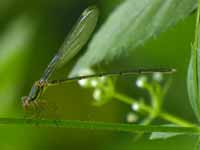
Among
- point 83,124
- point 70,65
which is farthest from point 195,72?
point 70,65

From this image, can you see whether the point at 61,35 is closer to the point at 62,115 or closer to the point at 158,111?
the point at 62,115

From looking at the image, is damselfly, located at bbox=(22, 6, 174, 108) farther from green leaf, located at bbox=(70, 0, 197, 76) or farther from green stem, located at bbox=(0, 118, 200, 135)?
green stem, located at bbox=(0, 118, 200, 135)

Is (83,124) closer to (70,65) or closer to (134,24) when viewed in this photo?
(134,24)

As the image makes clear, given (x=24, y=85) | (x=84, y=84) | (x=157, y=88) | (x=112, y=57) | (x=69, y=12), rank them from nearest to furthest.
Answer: (x=112, y=57)
(x=157, y=88)
(x=84, y=84)
(x=24, y=85)
(x=69, y=12)

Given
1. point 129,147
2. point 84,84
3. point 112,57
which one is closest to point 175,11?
point 112,57

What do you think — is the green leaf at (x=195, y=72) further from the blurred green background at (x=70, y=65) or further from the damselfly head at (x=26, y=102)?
the blurred green background at (x=70, y=65)

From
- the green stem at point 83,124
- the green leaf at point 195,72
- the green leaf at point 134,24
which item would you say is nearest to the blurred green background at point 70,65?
the green leaf at point 134,24

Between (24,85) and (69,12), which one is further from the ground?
(69,12)

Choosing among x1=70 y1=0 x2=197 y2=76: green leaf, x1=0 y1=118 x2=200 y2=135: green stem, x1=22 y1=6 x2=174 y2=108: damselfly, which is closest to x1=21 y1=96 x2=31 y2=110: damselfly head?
x1=22 y1=6 x2=174 y2=108: damselfly
